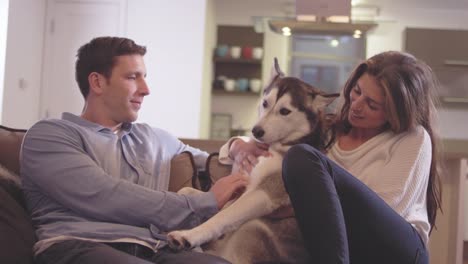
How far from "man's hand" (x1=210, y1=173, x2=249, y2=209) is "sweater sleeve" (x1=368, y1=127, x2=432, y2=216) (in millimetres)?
391

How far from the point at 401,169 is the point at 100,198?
0.86 meters

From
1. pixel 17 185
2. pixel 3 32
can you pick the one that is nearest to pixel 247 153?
pixel 17 185

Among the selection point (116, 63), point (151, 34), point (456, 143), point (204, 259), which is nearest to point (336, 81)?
point (456, 143)

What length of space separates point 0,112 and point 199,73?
1700 mm

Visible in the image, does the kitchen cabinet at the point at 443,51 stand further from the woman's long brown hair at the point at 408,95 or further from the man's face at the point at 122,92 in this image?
the man's face at the point at 122,92

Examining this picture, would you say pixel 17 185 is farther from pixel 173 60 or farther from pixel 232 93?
pixel 232 93

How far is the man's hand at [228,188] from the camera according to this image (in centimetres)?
153

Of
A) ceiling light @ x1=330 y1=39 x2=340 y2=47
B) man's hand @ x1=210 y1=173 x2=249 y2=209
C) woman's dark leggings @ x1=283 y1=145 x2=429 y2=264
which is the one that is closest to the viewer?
woman's dark leggings @ x1=283 y1=145 x2=429 y2=264

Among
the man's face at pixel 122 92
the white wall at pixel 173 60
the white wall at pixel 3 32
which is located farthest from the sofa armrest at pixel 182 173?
the white wall at pixel 173 60

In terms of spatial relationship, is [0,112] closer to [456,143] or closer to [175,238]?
[175,238]

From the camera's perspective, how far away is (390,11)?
5.80 meters

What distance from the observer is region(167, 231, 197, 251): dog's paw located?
137 cm

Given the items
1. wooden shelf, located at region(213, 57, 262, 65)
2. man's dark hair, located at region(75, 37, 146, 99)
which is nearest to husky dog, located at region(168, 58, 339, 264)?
man's dark hair, located at region(75, 37, 146, 99)

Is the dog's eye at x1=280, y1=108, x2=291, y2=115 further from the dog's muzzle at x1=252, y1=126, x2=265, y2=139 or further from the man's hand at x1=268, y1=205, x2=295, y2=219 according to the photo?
the man's hand at x1=268, y1=205, x2=295, y2=219
